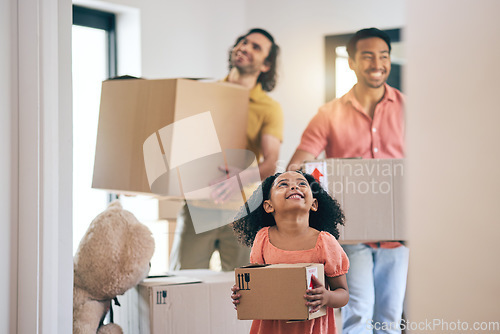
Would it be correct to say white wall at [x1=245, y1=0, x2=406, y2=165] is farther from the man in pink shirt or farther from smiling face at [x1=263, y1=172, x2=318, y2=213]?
smiling face at [x1=263, y1=172, x2=318, y2=213]

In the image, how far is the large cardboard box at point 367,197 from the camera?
1.68m

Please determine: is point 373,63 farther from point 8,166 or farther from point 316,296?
point 8,166

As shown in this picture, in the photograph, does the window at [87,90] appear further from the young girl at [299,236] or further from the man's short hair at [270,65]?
the young girl at [299,236]

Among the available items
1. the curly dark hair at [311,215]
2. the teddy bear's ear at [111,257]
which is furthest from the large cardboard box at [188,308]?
the curly dark hair at [311,215]

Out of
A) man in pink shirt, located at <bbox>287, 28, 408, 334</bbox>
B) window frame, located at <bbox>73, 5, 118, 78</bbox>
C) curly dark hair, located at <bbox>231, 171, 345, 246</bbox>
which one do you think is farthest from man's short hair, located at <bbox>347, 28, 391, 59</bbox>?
window frame, located at <bbox>73, 5, 118, 78</bbox>

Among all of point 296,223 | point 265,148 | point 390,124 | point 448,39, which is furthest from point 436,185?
point 265,148

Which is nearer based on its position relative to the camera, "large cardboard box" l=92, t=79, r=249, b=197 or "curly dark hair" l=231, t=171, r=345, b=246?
"curly dark hair" l=231, t=171, r=345, b=246

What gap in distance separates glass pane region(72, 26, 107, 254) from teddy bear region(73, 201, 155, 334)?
22 cm

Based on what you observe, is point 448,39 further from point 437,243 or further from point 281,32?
point 281,32

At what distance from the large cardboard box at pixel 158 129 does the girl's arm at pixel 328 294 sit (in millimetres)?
745

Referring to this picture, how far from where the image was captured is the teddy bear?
173cm

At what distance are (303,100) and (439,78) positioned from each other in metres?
1.95

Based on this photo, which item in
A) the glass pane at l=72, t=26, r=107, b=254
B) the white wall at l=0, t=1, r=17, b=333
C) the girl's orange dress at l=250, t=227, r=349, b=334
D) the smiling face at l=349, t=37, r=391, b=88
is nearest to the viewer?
the girl's orange dress at l=250, t=227, r=349, b=334

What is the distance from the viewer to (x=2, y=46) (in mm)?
1573
